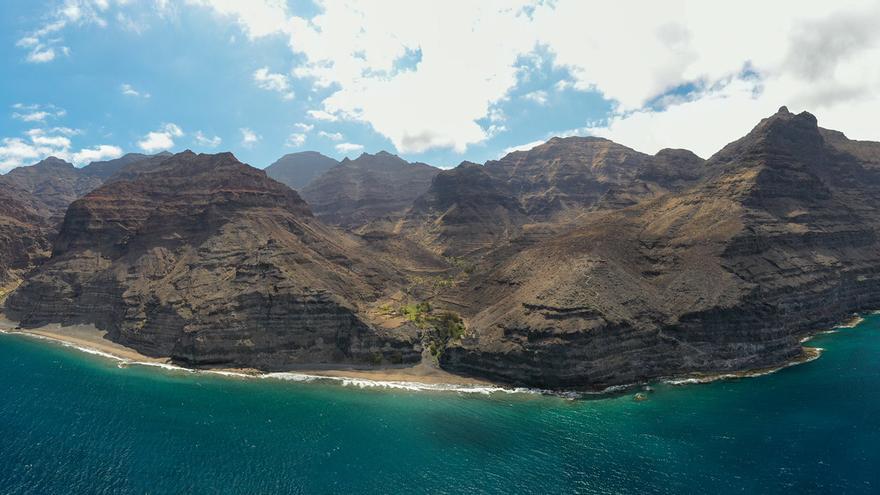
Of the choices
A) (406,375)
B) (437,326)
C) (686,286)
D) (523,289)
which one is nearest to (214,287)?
(406,375)

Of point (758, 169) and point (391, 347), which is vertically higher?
point (758, 169)

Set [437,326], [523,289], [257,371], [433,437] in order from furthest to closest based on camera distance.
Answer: [437,326], [523,289], [257,371], [433,437]

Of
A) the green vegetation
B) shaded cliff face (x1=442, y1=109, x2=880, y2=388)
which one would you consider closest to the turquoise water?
shaded cliff face (x1=442, y1=109, x2=880, y2=388)

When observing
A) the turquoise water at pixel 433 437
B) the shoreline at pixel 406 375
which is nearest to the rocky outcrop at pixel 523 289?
the shoreline at pixel 406 375

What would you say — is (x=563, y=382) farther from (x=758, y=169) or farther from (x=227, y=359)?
(x=758, y=169)

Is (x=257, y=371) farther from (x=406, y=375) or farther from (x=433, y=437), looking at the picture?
(x=433, y=437)

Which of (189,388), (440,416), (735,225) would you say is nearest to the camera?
(440,416)

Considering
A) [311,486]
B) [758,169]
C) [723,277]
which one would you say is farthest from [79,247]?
[758,169]
